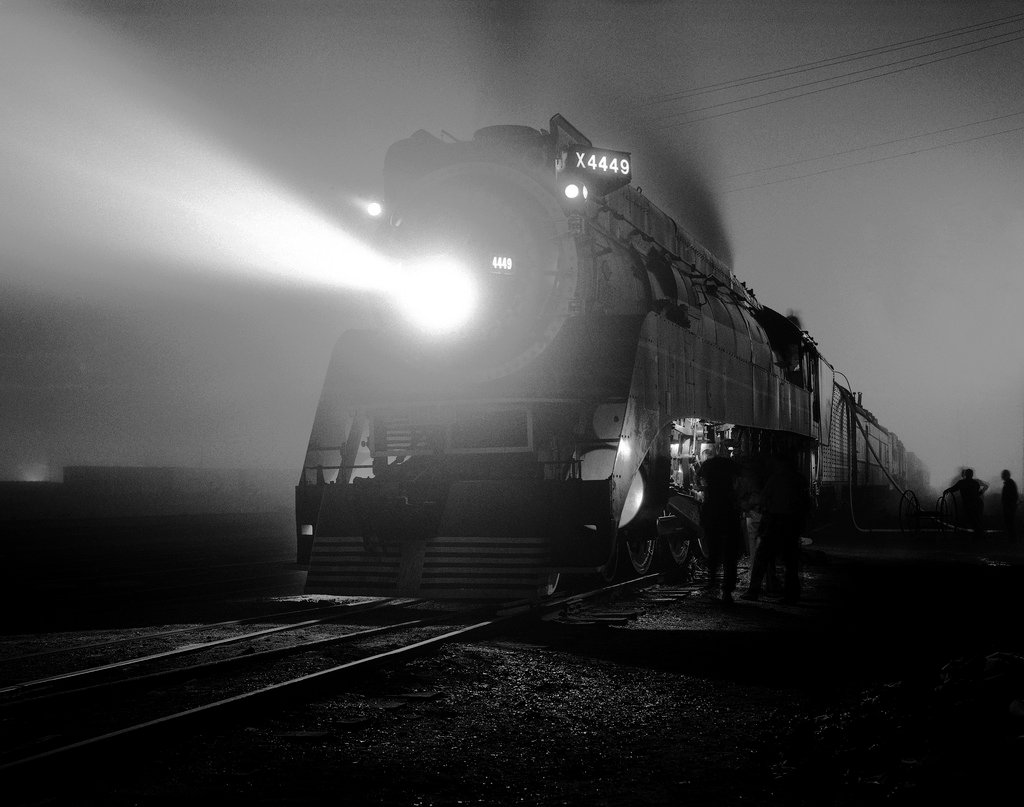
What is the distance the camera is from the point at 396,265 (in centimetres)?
912

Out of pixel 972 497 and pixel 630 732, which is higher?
pixel 972 497

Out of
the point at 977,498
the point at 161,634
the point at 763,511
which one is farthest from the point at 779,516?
the point at 977,498

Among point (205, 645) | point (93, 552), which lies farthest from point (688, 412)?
point (93, 552)

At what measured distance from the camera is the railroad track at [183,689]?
4.02 metres

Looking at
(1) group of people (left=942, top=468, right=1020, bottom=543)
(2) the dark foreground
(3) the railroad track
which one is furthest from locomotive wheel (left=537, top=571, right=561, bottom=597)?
(1) group of people (left=942, top=468, right=1020, bottom=543)

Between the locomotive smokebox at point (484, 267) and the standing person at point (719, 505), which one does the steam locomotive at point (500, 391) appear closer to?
the locomotive smokebox at point (484, 267)

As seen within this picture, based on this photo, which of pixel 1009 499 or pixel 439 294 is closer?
pixel 439 294

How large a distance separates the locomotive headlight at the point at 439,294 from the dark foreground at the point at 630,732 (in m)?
3.06

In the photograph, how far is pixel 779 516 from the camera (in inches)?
371

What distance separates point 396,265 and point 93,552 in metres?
10.7

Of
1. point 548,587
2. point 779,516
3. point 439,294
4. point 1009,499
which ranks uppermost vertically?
point 439,294

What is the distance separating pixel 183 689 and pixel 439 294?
4576mm

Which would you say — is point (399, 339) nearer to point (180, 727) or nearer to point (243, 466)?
point (180, 727)

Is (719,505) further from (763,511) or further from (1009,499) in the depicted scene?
(1009,499)
